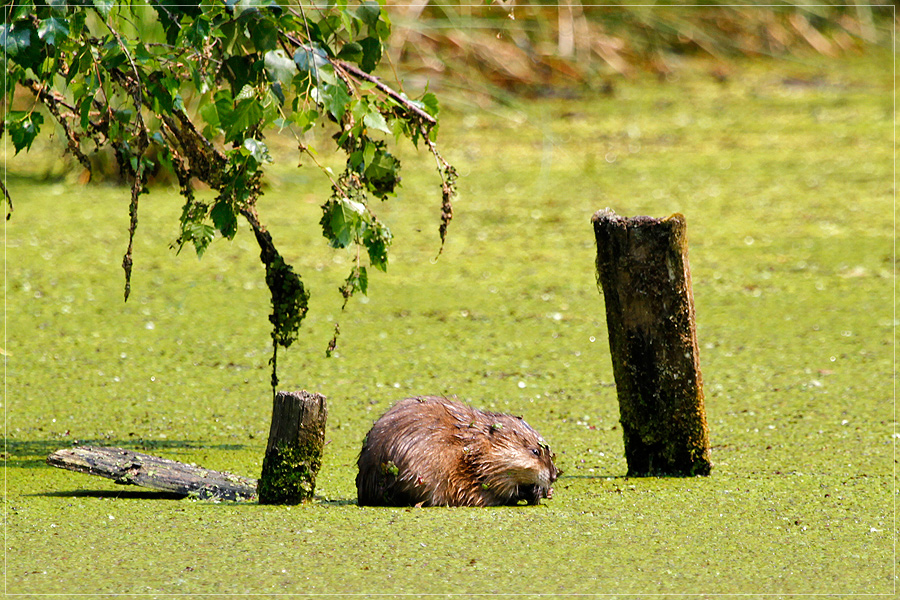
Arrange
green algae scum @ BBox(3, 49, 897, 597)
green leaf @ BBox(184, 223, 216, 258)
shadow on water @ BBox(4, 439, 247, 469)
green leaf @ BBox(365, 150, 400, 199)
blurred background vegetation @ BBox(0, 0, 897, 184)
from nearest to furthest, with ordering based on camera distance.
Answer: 1. green algae scum @ BBox(3, 49, 897, 597)
2. green leaf @ BBox(184, 223, 216, 258)
3. green leaf @ BBox(365, 150, 400, 199)
4. shadow on water @ BBox(4, 439, 247, 469)
5. blurred background vegetation @ BBox(0, 0, 897, 184)

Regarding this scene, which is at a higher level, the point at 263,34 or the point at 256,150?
the point at 263,34

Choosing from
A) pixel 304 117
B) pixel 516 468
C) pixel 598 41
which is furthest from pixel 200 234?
pixel 598 41

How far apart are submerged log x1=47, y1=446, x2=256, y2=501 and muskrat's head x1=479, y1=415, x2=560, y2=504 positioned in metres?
0.53

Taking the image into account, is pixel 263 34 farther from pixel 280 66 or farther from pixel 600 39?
pixel 600 39

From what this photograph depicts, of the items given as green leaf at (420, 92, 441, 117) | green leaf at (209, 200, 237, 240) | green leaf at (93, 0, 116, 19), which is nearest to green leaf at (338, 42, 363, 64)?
green leaf at (420, 92, 441, 117)

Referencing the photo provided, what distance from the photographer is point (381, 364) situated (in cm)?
373

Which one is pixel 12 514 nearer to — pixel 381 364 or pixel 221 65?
pixel 221 65

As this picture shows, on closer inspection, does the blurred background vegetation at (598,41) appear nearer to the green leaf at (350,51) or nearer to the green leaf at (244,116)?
the green leaf at (350,51)

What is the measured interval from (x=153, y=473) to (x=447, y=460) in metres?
0.64

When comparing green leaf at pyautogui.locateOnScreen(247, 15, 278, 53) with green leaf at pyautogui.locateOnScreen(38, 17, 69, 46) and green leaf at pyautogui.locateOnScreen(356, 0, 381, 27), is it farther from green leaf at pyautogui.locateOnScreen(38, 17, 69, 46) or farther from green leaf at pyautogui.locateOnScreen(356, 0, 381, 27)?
green leaf at pyautogui.locateOnScreen(38, 17, 69, 46)

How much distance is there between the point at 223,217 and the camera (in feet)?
7.89

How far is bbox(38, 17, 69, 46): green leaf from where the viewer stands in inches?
80.5

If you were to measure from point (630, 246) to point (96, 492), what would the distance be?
133 cm

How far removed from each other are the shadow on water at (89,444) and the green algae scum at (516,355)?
10 millimetres
